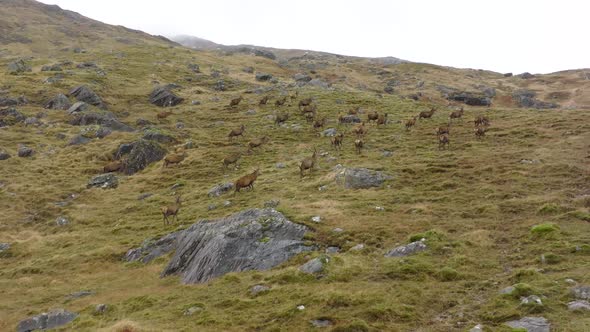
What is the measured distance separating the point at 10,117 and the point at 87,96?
34.8 ft

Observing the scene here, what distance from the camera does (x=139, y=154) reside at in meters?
44.6

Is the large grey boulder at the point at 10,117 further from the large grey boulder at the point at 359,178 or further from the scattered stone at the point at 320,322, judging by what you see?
the scattered stone at the point at 320,322

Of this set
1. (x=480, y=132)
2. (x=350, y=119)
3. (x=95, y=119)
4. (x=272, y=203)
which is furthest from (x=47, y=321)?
(x=95, y=119)

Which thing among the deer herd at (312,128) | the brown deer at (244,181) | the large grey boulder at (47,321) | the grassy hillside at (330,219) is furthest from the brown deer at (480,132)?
the large grey boulder at (47,321)

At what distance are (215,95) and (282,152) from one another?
1253 inches

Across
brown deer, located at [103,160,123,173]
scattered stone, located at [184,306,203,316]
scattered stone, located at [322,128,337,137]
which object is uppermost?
scattered stone, located at [322,128,337,137]

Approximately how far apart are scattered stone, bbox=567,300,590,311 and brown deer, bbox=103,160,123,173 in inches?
1525

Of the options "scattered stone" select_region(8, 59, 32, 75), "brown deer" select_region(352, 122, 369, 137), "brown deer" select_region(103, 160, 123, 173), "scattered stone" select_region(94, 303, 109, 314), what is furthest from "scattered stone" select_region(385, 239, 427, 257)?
"scattered stone" select_region(8, 59, 32, 75)

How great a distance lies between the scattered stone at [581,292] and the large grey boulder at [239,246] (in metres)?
10.2

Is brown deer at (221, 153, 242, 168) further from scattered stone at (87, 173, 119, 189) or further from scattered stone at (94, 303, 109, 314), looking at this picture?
scattered stone at (94, 303, 109, 314)

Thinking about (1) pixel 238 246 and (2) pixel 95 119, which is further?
(2) pixel 95 119

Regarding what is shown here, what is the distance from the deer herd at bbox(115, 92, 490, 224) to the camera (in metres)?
32.1

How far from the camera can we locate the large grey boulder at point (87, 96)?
63162mm

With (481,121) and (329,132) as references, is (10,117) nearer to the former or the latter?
(329,132)
